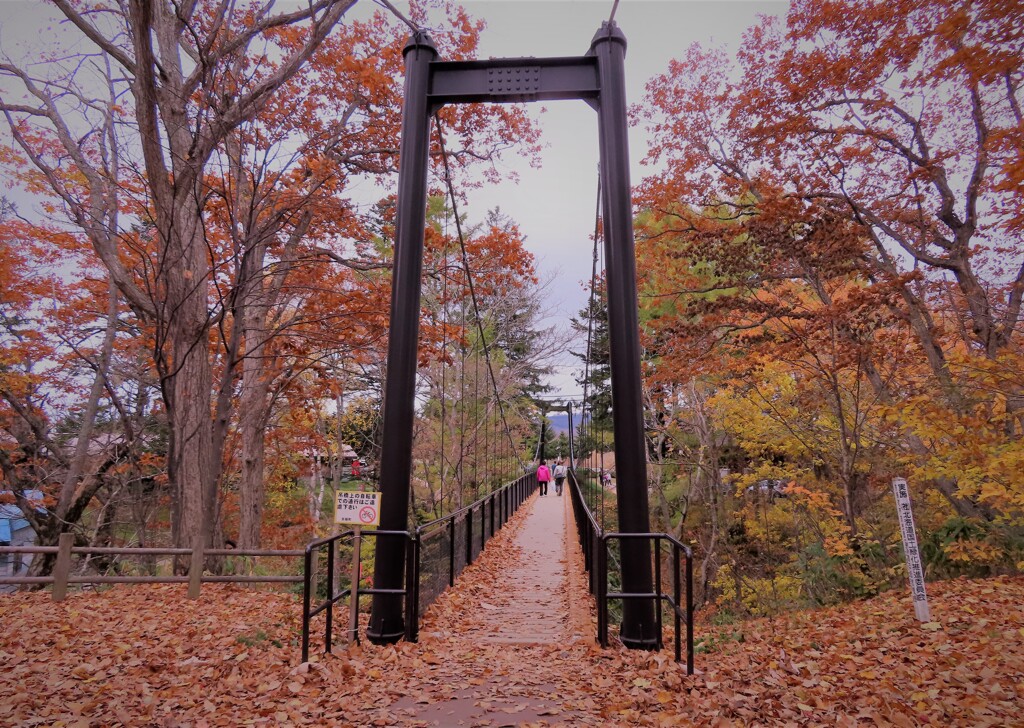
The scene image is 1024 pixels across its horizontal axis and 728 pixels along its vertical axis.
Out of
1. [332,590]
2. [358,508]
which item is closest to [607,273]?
[358,508]

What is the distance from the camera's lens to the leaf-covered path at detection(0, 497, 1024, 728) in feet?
10.4

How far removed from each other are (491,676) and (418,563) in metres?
1.40

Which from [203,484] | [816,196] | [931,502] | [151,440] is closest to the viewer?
[203,484]

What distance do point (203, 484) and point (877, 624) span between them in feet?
25.3

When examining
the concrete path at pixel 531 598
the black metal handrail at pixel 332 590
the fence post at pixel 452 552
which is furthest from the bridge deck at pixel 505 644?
the black metal handrail at pixel 332 590

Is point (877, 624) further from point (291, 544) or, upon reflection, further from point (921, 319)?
point (291, 544)

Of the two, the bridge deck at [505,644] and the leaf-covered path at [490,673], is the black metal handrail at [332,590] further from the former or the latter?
the bridge deck at [505,644]

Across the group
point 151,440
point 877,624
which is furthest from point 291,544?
point 877,624

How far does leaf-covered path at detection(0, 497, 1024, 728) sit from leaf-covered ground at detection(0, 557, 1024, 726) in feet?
0.05

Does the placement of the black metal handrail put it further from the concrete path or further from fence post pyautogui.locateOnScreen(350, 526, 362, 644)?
the concrete path

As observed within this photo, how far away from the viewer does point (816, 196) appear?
817 centimetres

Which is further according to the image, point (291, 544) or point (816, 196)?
point (291, 544)

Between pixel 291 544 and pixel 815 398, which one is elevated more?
pixel 815 398

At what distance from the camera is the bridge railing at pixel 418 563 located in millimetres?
4223
